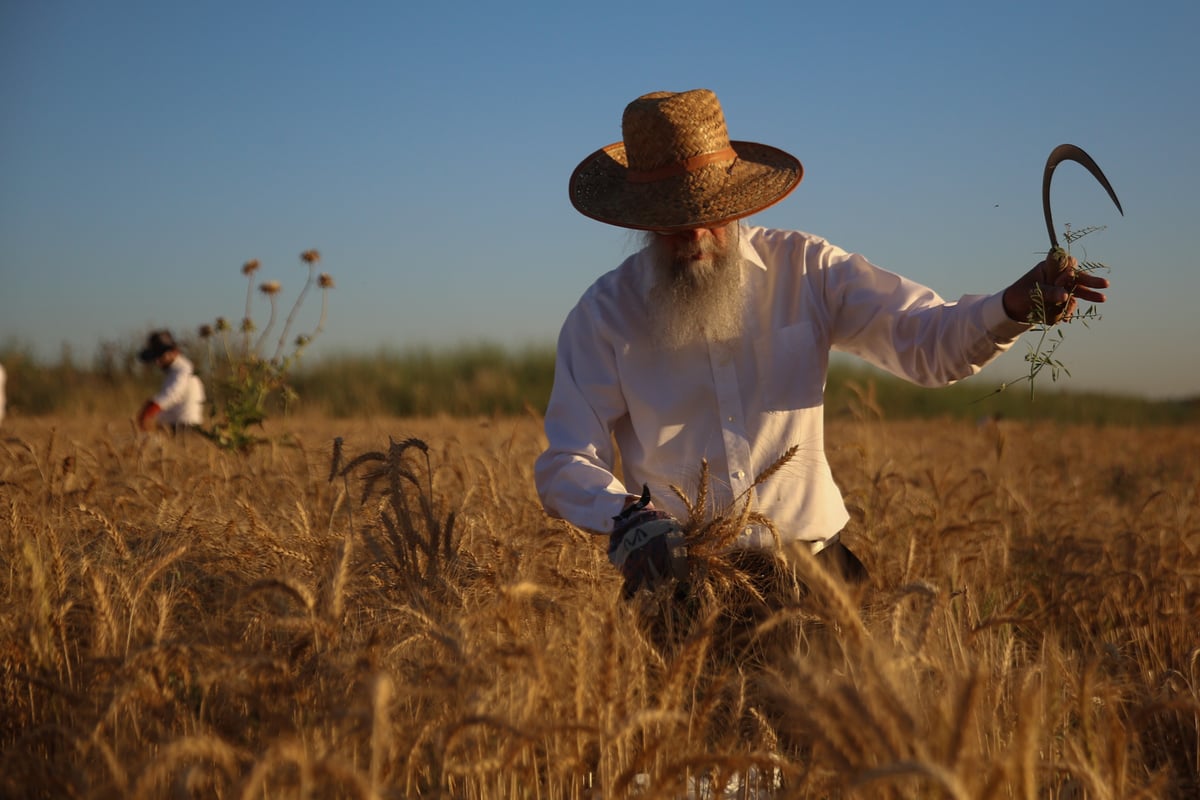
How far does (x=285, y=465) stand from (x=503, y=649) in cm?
330

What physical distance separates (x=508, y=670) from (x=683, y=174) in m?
1.70

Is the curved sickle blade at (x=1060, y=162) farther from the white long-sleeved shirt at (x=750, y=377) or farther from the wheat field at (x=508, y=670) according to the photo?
the wheat field at (x=508, y=670)

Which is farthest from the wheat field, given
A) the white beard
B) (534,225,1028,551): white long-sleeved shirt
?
the white beard

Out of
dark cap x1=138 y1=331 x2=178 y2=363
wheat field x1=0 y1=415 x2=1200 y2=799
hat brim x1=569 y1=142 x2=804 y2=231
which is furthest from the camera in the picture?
dark cap x1=138 y1=331 x2=178 y2=363

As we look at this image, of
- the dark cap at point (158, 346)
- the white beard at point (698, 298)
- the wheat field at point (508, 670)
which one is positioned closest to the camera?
the wheat field at point (508, 670)

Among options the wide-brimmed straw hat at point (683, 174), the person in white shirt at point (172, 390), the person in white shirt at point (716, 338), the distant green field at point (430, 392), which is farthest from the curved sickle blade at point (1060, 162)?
the distant green field at point (430, 392)

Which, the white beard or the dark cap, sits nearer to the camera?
the white beard

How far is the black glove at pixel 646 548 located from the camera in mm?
2209

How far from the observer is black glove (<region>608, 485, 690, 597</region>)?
2209 millimetres

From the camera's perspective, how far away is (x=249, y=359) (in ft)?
19.2

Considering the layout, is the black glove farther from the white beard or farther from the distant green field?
the distant green field

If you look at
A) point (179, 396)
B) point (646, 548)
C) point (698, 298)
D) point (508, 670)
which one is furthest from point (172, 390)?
point (508, 670)

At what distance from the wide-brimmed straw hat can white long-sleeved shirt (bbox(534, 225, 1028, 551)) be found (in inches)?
8.1

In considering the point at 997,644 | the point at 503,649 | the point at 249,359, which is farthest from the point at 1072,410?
the point at 503,649
